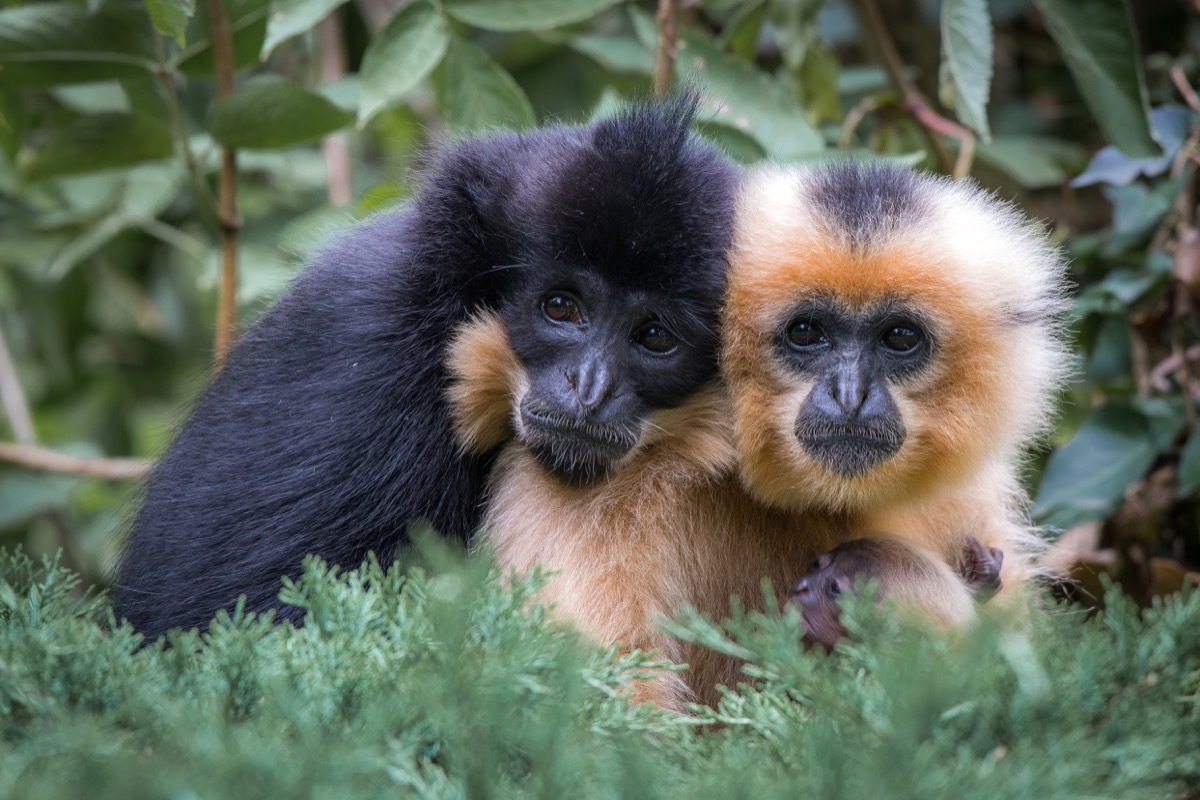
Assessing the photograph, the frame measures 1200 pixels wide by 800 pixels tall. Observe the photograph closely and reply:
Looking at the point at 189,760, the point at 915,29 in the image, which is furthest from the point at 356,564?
the point at 915,29

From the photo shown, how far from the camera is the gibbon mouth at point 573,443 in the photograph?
3169mm

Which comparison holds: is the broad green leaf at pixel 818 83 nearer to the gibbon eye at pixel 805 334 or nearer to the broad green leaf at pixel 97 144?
the gibbon eye at pixel 805 334

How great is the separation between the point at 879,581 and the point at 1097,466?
1.40 m

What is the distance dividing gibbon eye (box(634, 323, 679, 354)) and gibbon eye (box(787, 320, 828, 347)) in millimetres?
303

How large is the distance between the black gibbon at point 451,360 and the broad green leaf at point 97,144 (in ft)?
3.93

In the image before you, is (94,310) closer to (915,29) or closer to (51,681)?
(915,29)

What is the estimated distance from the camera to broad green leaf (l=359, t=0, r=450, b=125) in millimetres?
3852

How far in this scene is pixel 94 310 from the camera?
739cm

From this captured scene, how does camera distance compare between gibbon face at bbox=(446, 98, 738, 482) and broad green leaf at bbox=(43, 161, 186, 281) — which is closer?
gibbon face at bbox=(446, 98, 738, 482)

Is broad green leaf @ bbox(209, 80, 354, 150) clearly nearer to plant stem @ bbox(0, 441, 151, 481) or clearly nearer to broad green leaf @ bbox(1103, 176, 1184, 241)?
plant stem @ bbox(0, 441, 151, 481)

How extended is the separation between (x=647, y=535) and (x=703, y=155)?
1.04m

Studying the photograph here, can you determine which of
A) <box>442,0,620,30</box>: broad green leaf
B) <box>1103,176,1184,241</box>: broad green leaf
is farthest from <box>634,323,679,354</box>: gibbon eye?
<box>1103,176,1184,241</box>: broad green leaf

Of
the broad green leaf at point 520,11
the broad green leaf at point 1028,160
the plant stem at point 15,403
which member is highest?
the broad green leaf at point 520,11

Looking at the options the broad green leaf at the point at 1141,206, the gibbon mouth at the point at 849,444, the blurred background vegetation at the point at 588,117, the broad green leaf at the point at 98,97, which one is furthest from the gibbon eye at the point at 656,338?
the broad green leaf at the point at 98,97
